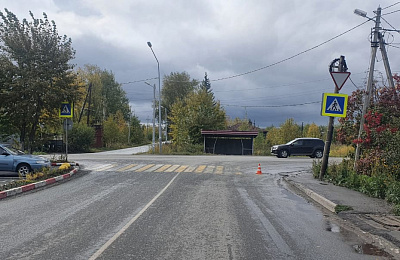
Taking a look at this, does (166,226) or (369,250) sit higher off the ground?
(166,226)

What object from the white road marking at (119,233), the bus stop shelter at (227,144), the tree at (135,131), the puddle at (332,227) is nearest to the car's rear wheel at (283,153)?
the bus stop shelter at (227,144)

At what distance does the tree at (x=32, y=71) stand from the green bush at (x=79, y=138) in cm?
2698

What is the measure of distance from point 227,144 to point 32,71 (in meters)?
26.4

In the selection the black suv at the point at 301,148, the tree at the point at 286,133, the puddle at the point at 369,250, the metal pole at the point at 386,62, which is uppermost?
the metal pole at the point at 386,62

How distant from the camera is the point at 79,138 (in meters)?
46.1

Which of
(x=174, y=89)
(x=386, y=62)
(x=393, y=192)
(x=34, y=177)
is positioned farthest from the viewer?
(x=174, y=89)

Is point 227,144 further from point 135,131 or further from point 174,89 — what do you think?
point 135,131

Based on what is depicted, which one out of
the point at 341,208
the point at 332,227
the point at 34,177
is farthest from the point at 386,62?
the point at 34,177

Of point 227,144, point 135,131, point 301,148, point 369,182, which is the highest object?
point 135,131

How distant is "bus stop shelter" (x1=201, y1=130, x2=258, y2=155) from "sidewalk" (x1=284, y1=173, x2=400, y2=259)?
27628 millimetres

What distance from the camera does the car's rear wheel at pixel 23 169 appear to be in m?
14.4

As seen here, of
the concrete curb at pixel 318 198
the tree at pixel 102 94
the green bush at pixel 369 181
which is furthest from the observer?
the tree at pixel 102 94

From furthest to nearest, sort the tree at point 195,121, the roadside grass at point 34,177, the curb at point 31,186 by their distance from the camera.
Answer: the tree at point 195,121 → the roadside grass at point 34,177 → the curb at point 31,186

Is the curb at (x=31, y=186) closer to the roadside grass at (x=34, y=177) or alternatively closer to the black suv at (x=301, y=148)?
the roadside grass at (x=34, y=177)
